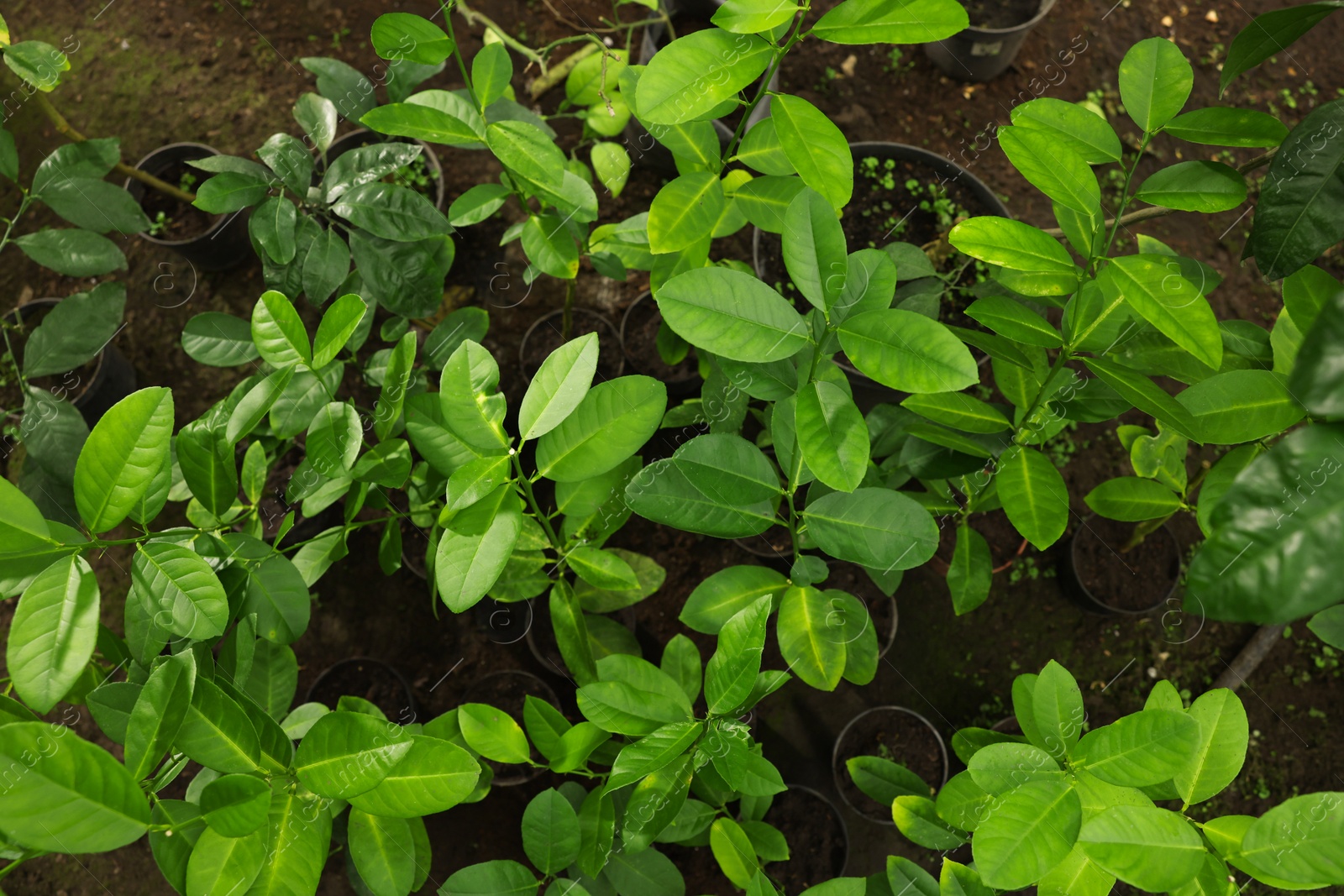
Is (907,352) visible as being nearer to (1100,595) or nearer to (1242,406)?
(1242,406)

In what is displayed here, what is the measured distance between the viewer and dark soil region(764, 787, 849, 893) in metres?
2.14

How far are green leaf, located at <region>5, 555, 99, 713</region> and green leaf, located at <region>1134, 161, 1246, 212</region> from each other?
5.37 ft

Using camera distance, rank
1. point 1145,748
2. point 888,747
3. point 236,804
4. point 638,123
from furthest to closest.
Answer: point 638,123
point 888,747
point 1145,748
point 236,804

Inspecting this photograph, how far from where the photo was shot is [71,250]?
6.23 feet

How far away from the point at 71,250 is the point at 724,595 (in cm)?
177

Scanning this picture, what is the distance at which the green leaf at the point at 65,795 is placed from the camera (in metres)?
0.81

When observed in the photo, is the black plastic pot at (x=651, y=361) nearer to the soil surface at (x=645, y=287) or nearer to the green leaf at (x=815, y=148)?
the soil surface at (x=645, y=287)

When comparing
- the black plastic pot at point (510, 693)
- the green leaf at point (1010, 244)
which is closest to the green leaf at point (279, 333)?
the green leaf at point (1010, 244)

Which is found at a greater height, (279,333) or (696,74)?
(696,74)

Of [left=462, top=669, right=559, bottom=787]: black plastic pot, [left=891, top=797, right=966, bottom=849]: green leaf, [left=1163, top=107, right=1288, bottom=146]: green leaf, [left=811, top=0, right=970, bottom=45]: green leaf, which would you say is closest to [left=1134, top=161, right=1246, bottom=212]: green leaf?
[left=1163, top=107, right=1288, bottom=146]: green leaf

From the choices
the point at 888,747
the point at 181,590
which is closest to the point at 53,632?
the point at 181,590

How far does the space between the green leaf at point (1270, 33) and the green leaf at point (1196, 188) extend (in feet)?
0.39

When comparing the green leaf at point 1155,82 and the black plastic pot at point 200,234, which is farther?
the black plastic pot at point 200,234

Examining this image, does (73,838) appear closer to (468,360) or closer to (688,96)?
(468,360)
